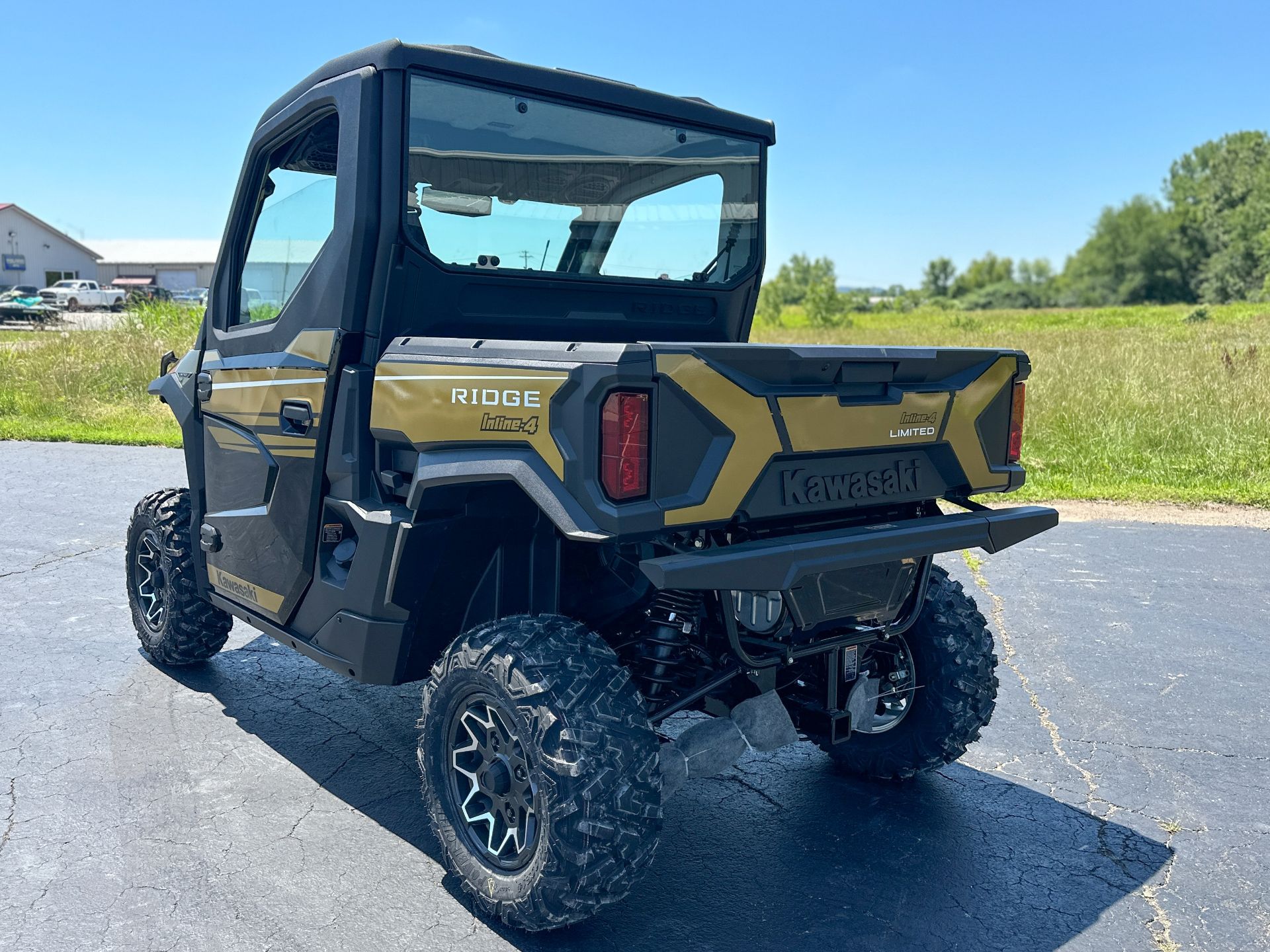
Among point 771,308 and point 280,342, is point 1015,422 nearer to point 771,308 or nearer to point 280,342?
point 280,342

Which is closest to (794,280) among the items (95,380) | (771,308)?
(771,308)

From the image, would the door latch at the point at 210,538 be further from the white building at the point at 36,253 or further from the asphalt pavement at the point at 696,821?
the white building at the point at 36,253

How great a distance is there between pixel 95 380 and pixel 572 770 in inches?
600

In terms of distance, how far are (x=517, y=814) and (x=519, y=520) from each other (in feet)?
2.87

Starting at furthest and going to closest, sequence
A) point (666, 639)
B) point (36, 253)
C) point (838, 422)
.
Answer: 1. point (36, 253)
2. point (666, 639)
3. point (838, 422)

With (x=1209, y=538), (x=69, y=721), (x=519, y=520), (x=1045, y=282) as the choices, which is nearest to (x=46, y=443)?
(x=69, y=721)

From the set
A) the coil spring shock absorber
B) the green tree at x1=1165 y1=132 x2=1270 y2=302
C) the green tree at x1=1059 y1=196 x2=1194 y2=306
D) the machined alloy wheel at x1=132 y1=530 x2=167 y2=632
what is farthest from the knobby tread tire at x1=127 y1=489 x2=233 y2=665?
the green tree at x1=1059 y1=196 x2=1194 y2=306

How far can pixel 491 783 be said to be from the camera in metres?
2.83

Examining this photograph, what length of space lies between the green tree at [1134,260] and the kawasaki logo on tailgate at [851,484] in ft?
290

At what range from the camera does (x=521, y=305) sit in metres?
3.58

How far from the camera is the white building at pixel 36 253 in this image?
64875 mm

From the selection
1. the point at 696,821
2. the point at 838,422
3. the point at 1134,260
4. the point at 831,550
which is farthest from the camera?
the point at 1134,260

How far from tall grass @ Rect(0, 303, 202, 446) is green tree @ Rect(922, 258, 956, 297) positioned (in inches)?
5024

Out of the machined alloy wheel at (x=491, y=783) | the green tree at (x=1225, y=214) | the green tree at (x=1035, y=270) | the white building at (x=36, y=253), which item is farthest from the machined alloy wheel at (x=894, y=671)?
the green tree at (x=1035, y=270)
